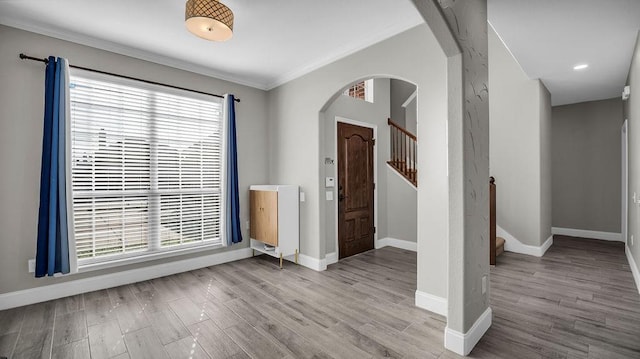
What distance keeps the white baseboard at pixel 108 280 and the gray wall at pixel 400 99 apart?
511cm

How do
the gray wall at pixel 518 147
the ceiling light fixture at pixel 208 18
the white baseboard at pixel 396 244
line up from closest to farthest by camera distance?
the ceiling light fixture at pixel 208 18
the gray wall at pixel 518 147
the white baseboard at pixel 396 244

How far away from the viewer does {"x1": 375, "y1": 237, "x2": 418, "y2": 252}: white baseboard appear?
480cm

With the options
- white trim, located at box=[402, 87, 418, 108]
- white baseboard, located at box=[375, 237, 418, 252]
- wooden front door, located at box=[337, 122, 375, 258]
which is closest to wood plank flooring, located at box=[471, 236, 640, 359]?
white baseboard, located at box=[375, 237, 418, 252]

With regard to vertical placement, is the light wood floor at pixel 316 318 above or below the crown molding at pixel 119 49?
below

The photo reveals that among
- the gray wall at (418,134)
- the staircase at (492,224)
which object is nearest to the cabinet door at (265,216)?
the gray wall at (418,134)

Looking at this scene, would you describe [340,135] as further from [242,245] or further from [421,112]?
[242,245]

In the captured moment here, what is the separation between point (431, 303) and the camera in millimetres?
2650

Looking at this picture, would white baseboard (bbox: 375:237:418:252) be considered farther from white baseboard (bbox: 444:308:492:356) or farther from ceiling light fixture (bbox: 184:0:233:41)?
ceiling light fixture (bbox: 184:0:233:41)

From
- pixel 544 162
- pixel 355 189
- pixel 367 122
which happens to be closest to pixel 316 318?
pixel 355 189

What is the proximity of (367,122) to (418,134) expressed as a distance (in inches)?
82.1

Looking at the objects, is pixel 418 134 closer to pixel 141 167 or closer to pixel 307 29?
pixel 307 29

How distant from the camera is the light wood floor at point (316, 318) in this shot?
6.75 feet

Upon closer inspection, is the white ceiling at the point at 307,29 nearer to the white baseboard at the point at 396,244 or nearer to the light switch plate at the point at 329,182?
the light switch plate at the point at 329,182

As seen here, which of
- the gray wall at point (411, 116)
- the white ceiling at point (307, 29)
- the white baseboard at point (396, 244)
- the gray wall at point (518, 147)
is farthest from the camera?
the gray wall at point (411, 116)
